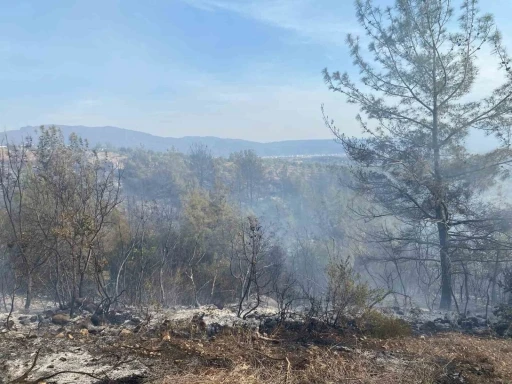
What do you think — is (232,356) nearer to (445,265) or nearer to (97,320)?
(97,320)

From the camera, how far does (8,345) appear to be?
589 centimetres

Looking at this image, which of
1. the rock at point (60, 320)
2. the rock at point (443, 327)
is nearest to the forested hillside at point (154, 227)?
the rock at point (60, 320)

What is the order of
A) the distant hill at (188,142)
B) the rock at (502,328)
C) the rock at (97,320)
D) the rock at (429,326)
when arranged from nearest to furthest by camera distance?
the rock at (97,320)
the rock at (502,328)
the rock at (429,326)
the distant hill at (188,142)

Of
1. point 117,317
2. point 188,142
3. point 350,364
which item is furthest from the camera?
point 188,142

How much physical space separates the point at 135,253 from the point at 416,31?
434 inches

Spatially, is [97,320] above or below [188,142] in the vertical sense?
below

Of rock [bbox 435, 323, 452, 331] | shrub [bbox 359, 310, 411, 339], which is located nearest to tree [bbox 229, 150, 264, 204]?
rock [bbox 435, 323, 452, 331]

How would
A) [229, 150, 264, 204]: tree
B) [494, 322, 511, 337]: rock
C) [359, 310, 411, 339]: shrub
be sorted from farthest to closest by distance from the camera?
[229, 150, 264, 204]: tree → [494, 322, 511, 337]: rock → [359, 310, 411, 339]: shrub

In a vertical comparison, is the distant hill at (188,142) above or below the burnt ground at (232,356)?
above

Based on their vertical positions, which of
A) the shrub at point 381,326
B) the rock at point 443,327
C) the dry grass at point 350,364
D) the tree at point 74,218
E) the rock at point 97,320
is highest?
the tree at point 74,218

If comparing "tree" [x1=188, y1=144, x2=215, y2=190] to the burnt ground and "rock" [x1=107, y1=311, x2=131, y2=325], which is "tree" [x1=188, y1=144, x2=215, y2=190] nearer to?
"rock" [x1=107, y1=311, x2=131, y2=325]

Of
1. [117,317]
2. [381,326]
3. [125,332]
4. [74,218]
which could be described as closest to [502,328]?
[381,326]

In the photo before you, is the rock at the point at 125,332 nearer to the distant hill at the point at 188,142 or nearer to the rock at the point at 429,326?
the rock at the point at 429,326

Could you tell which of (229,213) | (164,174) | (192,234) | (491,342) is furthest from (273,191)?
(491,342)
